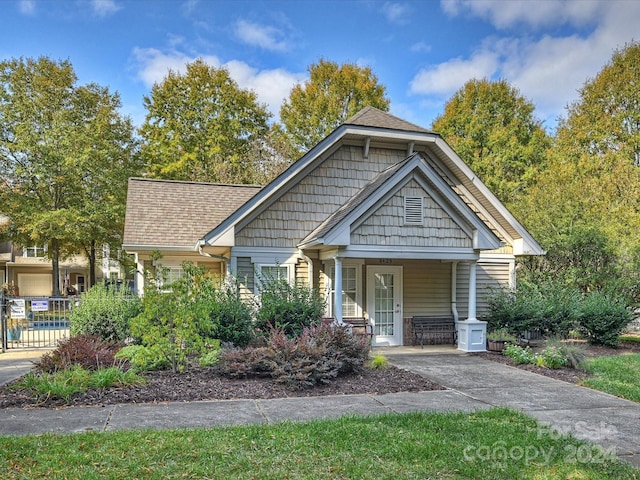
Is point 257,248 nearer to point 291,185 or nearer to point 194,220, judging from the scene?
point 291,185

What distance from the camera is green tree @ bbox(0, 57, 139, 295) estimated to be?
77.3 ft

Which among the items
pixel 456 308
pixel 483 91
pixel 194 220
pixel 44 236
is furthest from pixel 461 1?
pixel 44 236

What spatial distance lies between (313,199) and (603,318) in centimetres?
840

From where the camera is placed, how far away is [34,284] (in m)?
35.2

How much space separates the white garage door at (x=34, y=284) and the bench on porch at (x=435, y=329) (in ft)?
104

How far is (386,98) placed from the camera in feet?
108

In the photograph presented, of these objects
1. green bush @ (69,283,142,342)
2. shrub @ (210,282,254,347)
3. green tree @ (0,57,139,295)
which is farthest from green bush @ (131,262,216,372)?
green tree @ (0,57,139,295)

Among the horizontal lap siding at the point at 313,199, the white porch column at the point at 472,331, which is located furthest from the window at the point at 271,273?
the white porch column at the point at 472,331

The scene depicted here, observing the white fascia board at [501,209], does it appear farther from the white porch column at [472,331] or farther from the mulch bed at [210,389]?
the mulch bed at [210,389]

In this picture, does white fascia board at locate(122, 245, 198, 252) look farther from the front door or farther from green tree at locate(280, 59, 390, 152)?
green tree at locate(280, 59, 390, 152)

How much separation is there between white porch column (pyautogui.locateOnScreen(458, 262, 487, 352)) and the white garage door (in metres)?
33.1

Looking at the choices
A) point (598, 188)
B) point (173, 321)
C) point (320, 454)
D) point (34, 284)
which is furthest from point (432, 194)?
point (34, 284)

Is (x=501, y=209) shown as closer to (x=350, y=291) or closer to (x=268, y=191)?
(x=350, y=291)

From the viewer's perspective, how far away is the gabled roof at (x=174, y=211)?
12734 millimetres
